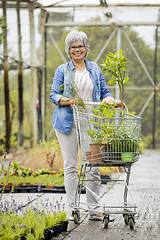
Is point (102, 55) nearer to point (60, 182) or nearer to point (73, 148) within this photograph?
point (60, 182)

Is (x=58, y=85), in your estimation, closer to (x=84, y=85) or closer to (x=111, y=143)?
(x=84, y=85)

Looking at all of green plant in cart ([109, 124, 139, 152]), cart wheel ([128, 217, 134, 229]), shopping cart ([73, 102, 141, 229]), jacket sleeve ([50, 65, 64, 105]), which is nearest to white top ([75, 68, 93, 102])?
jacket sleeve ([50, 65, 64, 105])

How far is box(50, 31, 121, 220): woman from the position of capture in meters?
4.93

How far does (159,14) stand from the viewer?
16.6m

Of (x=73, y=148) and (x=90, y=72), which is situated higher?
(x=90, y=72)

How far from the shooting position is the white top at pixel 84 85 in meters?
4.96

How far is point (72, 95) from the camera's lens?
191 inches

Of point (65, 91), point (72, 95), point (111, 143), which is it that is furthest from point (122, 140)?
point (65, 91)

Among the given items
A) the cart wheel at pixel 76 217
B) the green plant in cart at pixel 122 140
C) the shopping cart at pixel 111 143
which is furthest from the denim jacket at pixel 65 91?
the cart wheel at pixel 76 217

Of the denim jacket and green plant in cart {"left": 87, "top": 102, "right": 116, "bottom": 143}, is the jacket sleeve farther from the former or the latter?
green plant in cart {"left": 87, "top": 102, "right": 116, "bottom": 143}

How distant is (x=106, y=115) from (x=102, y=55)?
9980 millimetres

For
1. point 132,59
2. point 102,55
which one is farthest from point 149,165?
point 132,59

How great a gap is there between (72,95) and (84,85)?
0.21 meters

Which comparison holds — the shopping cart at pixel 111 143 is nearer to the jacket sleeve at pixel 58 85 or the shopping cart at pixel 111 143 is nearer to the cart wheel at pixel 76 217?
the cart wheel at pixel 76 217
